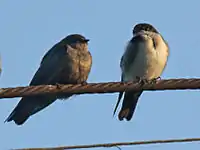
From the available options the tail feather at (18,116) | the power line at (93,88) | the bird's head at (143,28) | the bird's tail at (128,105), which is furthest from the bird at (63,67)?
the power line at (93,88)

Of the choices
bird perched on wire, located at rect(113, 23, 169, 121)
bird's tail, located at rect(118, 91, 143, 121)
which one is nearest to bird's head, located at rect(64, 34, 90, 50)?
bird perched on wire, located at rect(113, 23, 169, 121)

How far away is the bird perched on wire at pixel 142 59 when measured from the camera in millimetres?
8297

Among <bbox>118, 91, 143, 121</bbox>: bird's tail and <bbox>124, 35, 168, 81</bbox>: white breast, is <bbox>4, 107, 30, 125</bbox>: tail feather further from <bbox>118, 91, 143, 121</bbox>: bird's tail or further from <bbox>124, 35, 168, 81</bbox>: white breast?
<bbox>124, 35, 168, 81</bbox>: white breast

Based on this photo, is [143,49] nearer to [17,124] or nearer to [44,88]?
[17,124]

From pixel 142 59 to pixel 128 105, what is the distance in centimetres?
55

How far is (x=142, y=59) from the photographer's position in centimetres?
834

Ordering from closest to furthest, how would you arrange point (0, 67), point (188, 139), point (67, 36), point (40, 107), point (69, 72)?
point (188, 139)
point (0, 67)
point (40, 107)
point (69, 72)
point (67, 36)

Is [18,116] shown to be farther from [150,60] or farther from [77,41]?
[150,60]

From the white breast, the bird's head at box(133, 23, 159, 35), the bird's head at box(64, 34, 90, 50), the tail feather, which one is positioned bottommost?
the tail feather

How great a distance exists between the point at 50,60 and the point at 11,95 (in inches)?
127

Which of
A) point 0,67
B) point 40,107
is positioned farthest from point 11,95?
point 40,107

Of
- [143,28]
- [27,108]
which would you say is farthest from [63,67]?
[143,28]

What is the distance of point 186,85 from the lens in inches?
201

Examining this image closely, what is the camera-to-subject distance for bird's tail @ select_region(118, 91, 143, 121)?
8.16 m
